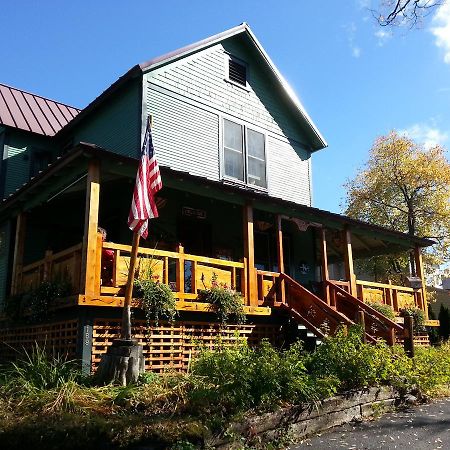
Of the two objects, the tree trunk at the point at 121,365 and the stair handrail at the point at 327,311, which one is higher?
the stair handrail at the point at 327,311

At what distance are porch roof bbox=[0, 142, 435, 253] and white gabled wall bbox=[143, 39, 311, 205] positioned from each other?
9.62ft

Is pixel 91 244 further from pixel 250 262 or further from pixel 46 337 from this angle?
pixel 250 262

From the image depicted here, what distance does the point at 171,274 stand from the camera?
490 inches

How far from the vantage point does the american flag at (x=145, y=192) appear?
808 cm

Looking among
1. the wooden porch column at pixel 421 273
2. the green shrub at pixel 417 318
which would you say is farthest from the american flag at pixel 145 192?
the wooden porch column at pixel 421 273

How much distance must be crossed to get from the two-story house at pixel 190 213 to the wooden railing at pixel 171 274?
3 centimetres

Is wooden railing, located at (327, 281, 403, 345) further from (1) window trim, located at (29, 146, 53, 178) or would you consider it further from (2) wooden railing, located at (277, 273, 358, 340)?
(1) window trim, located at (29, 146, 53, 178)

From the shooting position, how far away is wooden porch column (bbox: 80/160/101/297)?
8977 mm

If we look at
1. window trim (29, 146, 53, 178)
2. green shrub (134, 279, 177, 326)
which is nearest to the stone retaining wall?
green shrub (134, 279, 177, 326)

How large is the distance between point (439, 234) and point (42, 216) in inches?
997

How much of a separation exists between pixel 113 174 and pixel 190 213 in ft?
13.5

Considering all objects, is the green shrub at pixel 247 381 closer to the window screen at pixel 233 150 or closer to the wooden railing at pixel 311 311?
the wooden railing at pixel 311 311

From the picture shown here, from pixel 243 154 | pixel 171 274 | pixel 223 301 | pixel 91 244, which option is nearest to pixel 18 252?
pixel 171 274

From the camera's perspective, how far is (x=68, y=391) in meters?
6.94
